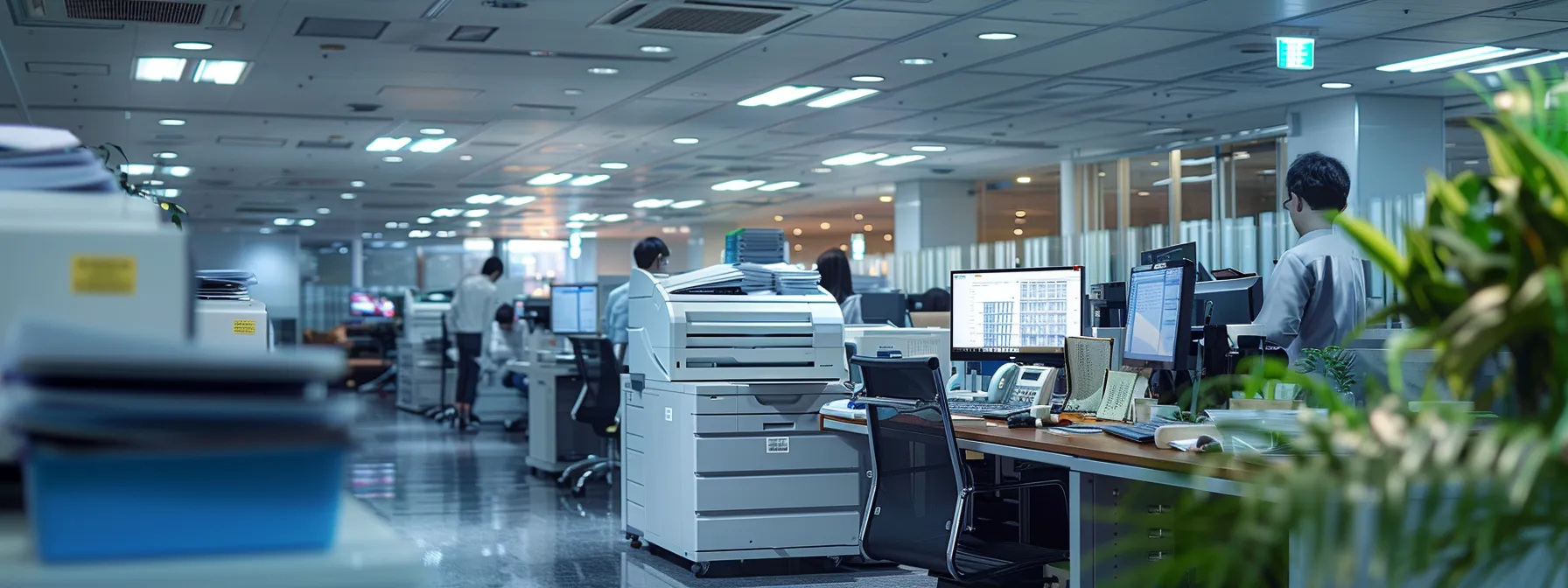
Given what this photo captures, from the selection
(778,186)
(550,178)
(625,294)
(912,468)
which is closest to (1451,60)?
(625,294)

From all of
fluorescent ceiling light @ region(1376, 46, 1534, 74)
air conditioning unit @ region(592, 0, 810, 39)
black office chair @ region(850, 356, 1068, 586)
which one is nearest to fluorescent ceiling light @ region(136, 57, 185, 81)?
air conditioning unit @ region(592, 0, 810, 39)

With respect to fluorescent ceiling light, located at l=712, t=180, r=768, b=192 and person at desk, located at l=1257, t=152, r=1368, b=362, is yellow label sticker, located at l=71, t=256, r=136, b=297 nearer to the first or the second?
person at desk, located at l=1257, t=152, r=1368, b=362

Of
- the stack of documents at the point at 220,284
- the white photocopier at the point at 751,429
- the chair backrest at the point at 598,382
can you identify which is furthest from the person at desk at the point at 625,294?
the stack of documents at the point at 220,284

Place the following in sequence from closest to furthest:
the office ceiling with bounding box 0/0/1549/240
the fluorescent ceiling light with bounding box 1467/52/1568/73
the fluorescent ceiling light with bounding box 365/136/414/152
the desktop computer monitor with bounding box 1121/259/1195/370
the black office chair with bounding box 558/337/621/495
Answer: the desktop computer monitor with bounding box 1121/259/1195/370 < the office ceiling with bounding box 0/0/1549/240 < the black office chair with bounding box 558/337/621/495 < the fluorescent ceiling light with bounding box 1467/52/1568/73 < the fluorescent ceiling light with bounding box 365/136/414/152

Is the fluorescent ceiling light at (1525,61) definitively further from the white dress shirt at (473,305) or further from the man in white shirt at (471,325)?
the white dress shirt at (473,305)

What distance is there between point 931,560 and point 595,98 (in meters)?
7.22

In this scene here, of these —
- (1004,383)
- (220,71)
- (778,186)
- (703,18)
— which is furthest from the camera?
(778,186)

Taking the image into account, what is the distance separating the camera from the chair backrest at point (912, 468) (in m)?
3.74

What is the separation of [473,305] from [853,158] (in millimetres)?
4332

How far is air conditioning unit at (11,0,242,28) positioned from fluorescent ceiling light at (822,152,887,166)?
7782 mm

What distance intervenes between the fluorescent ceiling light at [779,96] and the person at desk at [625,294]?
255cm

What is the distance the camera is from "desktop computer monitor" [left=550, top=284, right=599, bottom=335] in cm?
1064

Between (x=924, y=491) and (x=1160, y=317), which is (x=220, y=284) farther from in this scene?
(x=1160, y=317)

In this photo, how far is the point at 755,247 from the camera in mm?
5742
